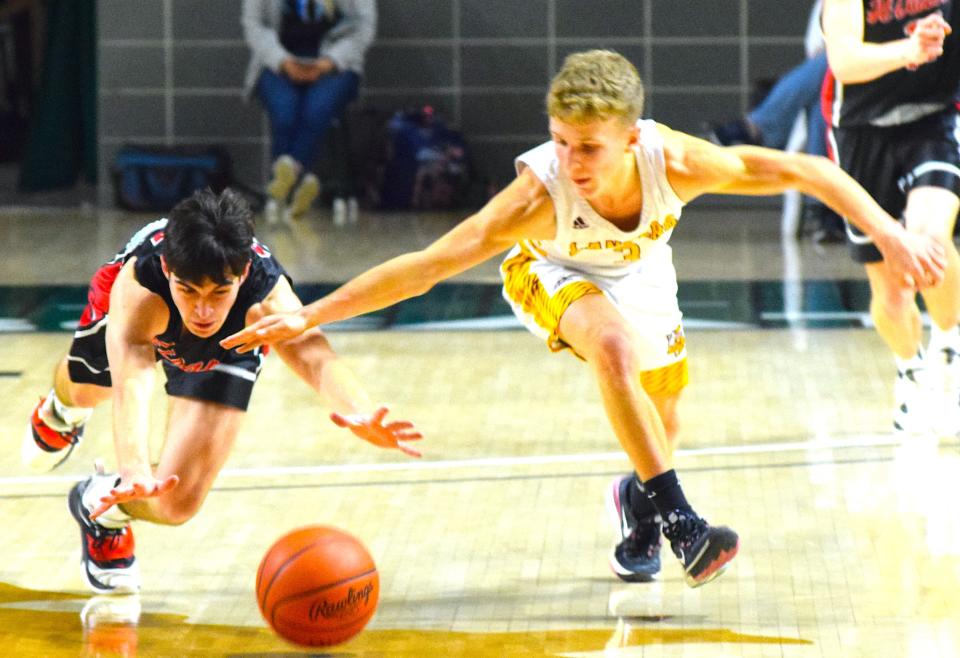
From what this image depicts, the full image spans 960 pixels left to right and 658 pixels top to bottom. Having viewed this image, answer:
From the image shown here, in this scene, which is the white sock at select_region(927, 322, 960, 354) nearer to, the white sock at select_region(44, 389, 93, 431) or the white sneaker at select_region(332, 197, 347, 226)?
the white sock at select_region(44, 389, 93, 431)

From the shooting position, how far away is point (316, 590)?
350cm

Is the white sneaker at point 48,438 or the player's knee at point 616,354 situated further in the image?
the white sneaker at point 48,438

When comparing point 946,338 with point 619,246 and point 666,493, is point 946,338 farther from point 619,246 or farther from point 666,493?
point 666,493

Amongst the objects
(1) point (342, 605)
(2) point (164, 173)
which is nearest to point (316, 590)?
(1) point (342, 605)

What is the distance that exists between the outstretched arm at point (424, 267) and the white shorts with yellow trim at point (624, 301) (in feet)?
0.93

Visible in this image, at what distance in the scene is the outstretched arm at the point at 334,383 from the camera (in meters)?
3.54

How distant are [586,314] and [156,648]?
46.6 inches

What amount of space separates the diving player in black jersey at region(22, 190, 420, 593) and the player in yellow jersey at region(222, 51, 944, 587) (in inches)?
7.3

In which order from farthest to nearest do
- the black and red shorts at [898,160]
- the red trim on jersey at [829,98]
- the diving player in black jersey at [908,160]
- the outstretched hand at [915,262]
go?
the red trim on jersey at [829,98] → the black and red shorts at [898,160] → the diving player in black jersey at [908,160] → the outstretched hand at [915,262]

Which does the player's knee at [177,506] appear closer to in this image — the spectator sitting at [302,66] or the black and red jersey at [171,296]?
the black and red jersey at [171,296]

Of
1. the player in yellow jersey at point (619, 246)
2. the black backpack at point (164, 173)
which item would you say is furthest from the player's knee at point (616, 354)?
the black backpack at point (164, 173)

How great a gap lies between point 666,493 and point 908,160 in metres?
1.97

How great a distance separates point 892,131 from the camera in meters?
5.38

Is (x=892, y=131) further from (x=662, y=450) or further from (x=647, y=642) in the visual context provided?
(x=647, y=642)
